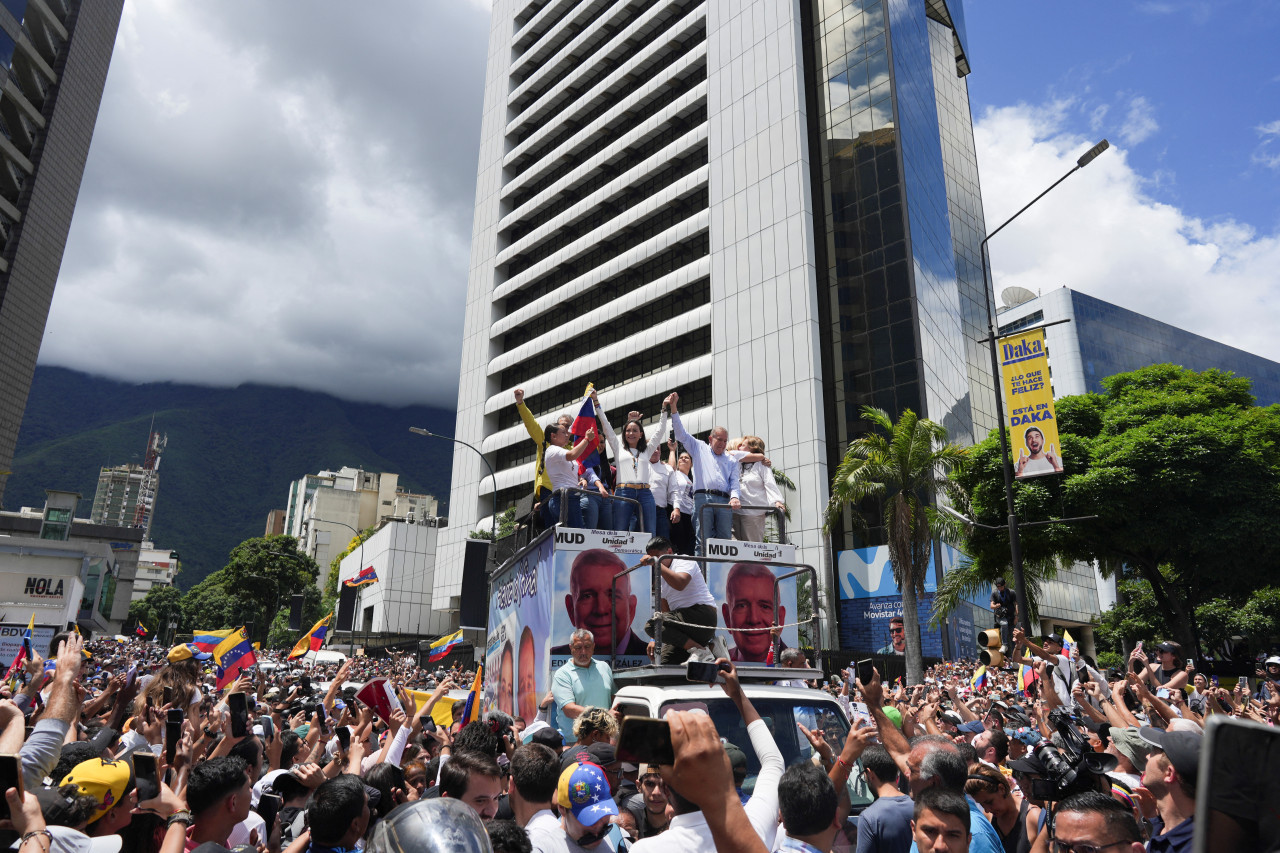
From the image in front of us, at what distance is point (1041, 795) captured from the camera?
3.39 meters

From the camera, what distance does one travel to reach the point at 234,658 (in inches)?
409

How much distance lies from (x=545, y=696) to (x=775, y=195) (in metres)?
38.7

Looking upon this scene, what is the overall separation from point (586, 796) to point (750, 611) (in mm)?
4508

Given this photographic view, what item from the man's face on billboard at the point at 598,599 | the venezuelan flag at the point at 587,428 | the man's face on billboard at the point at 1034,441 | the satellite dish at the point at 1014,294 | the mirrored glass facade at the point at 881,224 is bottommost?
the man's face on billboard at the point at 598,599

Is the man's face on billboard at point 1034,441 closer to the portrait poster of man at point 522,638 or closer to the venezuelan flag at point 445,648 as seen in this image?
the portrait poster of man at point 522,638

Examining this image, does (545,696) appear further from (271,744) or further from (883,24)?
(883,24)

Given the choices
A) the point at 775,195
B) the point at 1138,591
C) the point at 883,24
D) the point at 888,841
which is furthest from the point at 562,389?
the point at 888,841

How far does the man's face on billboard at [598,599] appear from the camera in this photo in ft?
23.7

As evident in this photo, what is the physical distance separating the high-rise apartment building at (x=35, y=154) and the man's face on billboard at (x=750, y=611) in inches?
1990

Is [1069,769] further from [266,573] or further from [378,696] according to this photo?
[266,573]

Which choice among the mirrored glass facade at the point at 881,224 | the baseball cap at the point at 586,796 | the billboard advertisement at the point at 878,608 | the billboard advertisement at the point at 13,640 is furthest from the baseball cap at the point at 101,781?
the mirrored glass facade at the point at 881,224

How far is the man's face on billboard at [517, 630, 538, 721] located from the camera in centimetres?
734

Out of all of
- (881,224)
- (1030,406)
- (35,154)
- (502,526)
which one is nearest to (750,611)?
(1030,406)

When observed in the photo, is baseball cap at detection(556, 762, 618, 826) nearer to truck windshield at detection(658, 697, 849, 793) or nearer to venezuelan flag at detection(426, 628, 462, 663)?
truck windshield at detection(658, 697, 849, 793)
